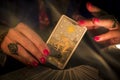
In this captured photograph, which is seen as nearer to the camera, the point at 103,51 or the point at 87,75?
the point at 87,75

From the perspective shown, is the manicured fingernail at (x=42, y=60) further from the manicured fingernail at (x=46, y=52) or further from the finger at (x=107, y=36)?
the finger at (x=107, y=36)

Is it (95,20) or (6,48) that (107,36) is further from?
(6,48)

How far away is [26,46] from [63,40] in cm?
19

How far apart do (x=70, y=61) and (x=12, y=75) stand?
0.87ft

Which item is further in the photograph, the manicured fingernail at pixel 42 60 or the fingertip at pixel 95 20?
the fingertip at pixel 95 20

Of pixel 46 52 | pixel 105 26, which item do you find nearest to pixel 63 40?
pixel 46 52

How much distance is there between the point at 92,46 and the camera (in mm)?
1021

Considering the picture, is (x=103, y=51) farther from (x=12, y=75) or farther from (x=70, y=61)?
(x=12, y=75)

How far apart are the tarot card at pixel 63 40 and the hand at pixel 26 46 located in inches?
2.1

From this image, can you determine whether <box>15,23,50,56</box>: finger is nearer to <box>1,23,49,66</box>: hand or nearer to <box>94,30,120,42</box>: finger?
<box>1,23,49,66</box>: hand

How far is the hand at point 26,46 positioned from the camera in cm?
87

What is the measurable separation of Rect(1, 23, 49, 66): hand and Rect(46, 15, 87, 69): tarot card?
0.05 m

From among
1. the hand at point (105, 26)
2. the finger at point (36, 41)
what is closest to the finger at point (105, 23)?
the hand at point (105, 26)

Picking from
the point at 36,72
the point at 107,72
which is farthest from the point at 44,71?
the point at 107,72
